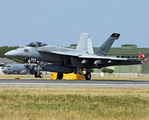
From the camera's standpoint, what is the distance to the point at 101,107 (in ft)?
30.4

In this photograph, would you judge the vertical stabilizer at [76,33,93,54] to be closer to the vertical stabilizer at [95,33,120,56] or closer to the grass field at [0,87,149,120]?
the vertical stabilizer at [95,33,120,56]

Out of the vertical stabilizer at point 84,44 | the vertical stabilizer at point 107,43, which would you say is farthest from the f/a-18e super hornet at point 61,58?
the vertical stabilizer at point 84,44

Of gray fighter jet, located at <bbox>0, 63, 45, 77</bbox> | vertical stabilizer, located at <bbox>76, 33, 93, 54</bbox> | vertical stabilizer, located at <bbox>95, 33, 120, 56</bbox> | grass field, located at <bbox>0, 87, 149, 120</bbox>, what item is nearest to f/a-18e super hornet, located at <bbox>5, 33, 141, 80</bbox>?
vertical stabilizer, located at <bbox>95, 33, 120, 56</bbox>

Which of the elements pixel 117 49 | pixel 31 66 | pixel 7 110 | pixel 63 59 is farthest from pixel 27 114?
pixel 117 49

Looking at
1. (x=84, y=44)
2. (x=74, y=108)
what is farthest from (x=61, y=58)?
(x=74, y=108)

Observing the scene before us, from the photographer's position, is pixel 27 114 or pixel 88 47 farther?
pixel 88 47

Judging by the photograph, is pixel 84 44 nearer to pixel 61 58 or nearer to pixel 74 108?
pixel 61 58

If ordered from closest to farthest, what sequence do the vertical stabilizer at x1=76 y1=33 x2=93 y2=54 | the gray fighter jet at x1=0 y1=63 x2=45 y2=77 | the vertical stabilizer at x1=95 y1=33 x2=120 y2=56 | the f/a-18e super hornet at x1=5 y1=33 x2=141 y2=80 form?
the f/a-18e super hornet at x1=5 y1=33 x2=141 y2=80, the vertical stabilizer at x1=95 y1=33 x2=120 y2=56, the vertical stabilizer at x1=76 y1=33 x2=93 y2=54, the gray fighter jet at x1=0 y1=63 x2=45 y2=77

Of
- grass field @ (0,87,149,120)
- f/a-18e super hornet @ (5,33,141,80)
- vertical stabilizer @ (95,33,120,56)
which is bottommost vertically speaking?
grass field @ (0,87,149,120)

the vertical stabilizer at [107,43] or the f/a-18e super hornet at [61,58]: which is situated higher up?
the vertical stabilizer at [107,43]

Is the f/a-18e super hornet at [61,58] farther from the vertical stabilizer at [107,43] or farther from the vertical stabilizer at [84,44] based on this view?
the vertical stabilizer at [84,44]

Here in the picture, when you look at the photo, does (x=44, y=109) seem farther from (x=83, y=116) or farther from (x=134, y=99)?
(x=134, y=99)

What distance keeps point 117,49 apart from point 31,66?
96.9 feet

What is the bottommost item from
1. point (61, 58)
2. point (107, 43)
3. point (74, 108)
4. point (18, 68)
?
point (74, 108)
